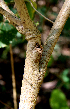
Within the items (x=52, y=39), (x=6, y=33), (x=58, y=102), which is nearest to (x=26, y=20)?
(x=52, y=39)

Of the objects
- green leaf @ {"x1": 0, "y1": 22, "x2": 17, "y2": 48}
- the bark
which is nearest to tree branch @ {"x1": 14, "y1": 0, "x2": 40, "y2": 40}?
the bark

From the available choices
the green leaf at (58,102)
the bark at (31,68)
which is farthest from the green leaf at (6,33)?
the green leaf at (58,102)

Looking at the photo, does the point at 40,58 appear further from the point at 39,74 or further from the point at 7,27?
the point at 7,27

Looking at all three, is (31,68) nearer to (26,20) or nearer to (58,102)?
(26,20)

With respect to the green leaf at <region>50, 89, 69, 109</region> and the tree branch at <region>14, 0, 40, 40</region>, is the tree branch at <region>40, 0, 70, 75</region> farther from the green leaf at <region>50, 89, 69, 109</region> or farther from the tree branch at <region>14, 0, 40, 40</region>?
the green leaf at <region>50, 89, 69, 109</region>

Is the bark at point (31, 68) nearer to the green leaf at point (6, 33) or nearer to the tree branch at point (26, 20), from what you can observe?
the tree branch at point (26, 20)

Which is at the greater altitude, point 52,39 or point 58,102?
point 52,39

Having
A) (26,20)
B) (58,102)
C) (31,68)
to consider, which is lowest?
(58,102)

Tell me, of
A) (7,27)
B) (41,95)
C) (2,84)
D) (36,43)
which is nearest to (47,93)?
(41,95)

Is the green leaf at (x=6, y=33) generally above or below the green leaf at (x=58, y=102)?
above
